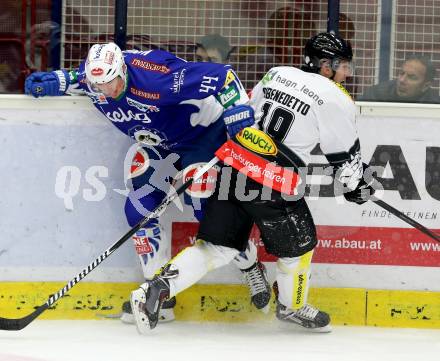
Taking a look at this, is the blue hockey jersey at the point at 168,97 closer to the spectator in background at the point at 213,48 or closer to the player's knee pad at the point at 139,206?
the player's knee pad at the point at 139,206

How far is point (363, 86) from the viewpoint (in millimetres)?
5504

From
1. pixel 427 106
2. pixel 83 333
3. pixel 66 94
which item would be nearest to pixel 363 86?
pixel 427 106

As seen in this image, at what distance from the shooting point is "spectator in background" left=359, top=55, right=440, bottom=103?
537 centimetres

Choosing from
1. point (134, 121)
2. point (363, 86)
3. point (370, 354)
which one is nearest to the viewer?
point (370, 354)

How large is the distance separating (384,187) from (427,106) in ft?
1.27

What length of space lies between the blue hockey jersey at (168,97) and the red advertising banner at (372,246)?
0.49 metres

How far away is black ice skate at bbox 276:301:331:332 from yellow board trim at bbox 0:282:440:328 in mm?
201

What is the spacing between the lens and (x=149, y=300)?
477 centimetres

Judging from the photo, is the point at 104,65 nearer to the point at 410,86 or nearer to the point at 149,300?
the point at 149,300

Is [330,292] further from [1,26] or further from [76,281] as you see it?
[1,26]

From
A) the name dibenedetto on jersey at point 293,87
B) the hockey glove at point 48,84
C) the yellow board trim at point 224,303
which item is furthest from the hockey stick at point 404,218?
the hockey glove at point 48,84

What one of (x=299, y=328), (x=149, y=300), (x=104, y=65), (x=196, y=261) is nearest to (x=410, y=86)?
(x=299, y=328)

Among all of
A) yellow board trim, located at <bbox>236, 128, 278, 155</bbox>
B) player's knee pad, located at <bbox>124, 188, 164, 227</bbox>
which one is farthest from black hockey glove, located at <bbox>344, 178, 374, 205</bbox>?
player's knee pad, located at <bbox>124, 188, 164, 227</bbox>

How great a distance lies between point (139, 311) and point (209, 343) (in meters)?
0.31
